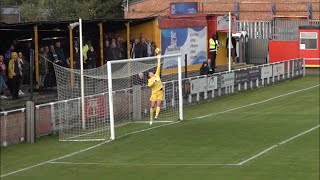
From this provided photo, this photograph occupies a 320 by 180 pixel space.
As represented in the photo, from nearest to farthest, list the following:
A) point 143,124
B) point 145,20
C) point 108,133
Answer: point 108,133 < point 143,124 < point 145,20

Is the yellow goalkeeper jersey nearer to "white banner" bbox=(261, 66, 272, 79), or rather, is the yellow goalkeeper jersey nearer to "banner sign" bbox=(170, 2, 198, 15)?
"white banner" bbox=(261, 66, 272, 79)

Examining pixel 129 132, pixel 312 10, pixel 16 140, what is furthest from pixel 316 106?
pixel 312 10

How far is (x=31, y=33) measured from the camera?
102 ft

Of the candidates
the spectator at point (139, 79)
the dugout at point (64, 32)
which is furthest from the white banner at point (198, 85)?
the spectator at point (139, 79)

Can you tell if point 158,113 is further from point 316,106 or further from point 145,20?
point 145,20

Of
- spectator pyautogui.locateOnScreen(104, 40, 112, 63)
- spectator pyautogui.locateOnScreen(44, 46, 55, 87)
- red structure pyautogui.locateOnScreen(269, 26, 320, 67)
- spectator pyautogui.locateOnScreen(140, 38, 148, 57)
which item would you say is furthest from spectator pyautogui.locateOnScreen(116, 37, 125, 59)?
red structure pyautogui.locateOnScreen(269, 26, 320, 67)

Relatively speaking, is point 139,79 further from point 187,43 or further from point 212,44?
point 187,43

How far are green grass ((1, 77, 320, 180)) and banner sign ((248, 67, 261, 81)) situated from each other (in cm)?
1067

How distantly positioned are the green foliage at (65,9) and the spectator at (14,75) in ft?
138

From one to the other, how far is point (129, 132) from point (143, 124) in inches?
87.3

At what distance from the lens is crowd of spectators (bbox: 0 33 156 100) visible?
89.8 ft

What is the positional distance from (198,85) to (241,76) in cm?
571

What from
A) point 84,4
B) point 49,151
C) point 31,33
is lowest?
point 49,151

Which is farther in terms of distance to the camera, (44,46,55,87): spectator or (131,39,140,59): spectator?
(131,39,140,59): spectator
